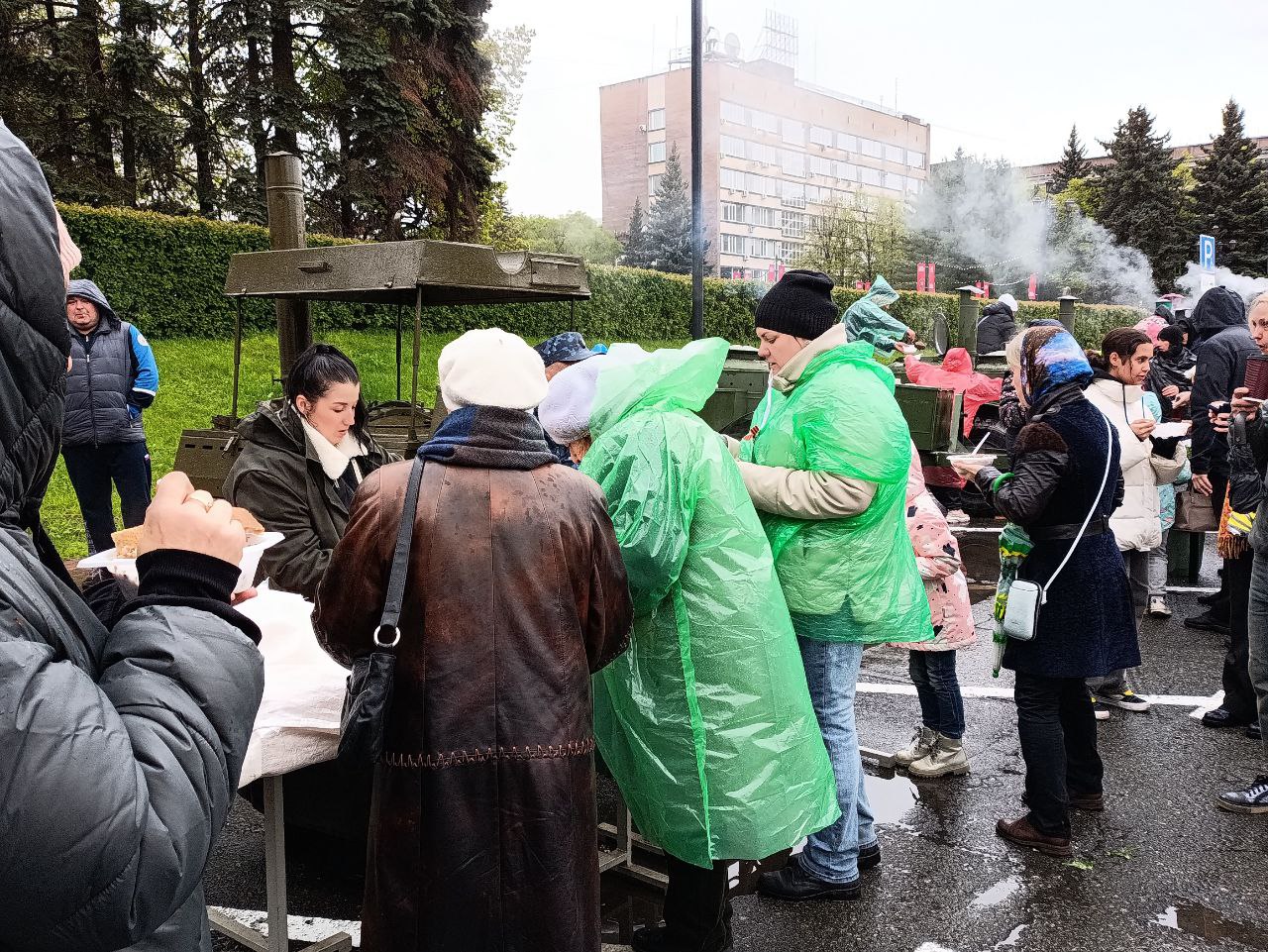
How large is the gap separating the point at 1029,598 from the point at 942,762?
47.3 inches

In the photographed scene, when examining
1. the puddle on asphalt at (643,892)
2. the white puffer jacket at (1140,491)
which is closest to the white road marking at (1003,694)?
the white puffer jacket at (1140,491)

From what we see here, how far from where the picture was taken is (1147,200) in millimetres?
43156

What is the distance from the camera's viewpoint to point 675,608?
9.55 feet

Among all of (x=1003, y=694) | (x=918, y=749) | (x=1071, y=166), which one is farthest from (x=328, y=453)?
(x=1071, y=166)

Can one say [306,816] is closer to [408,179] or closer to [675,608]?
[675,608]

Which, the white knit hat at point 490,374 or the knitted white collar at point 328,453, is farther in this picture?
the knitted white collar at point 328,453

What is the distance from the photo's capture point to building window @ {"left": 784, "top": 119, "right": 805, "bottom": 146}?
149ft

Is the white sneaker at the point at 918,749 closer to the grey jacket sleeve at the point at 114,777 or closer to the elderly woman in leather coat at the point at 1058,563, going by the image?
the elderly woman in leather coat at the point at 1058,563

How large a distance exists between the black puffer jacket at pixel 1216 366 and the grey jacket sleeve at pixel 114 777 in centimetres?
696

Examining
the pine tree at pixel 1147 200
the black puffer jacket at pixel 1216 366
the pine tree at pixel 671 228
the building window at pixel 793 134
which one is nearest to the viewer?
the black puffer jacket at pixel 1216 366

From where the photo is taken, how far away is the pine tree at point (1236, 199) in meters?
41.2

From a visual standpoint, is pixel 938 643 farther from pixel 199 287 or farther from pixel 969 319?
pixel 199 287

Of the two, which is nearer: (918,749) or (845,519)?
(845,519)

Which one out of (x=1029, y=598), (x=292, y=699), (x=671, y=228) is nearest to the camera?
(x=292, y=699)
